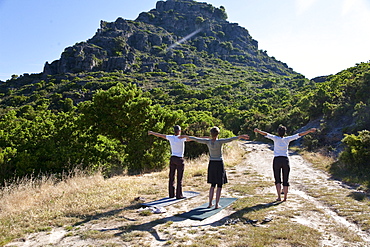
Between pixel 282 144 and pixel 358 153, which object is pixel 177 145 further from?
pixel 358 153

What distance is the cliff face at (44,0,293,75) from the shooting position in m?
90.7

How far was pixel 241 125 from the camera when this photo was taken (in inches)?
1656

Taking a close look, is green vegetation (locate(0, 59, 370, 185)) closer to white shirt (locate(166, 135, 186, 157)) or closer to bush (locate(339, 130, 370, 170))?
bush (locate(339, 130, 370, 170))

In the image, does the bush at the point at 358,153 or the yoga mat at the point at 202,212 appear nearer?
the yoga mat at the point at 202,212

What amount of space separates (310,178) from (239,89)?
63.6 metres

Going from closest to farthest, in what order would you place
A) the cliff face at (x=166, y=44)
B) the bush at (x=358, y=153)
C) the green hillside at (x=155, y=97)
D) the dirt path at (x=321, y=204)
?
the dirt path at (x=321, y=204) < the bush at (x=358, y=153) < the green hillside at (x=155, y=97) < the cliff face at (x=166, y=44)

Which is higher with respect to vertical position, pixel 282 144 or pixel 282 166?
pixel 282 144

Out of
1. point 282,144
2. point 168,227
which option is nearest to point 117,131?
point 282,144

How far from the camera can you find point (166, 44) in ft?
389

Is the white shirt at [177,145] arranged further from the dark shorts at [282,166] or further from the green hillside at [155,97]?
the green hillside at [155,97]

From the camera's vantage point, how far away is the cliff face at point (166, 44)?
298 ft

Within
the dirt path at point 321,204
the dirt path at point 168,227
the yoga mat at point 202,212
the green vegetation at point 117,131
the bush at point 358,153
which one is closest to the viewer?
the dirt path at point 168,227

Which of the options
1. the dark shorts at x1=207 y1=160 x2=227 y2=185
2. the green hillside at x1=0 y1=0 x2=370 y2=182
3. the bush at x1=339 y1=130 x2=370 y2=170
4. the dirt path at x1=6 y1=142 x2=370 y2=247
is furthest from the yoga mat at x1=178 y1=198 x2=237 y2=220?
the green hillside at x1=0 y1=0 x2=370 y2=182

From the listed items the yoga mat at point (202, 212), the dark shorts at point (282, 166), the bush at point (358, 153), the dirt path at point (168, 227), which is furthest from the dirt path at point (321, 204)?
the yoga mat at point (202, 212)
